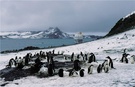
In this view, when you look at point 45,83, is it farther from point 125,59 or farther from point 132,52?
point 132,52

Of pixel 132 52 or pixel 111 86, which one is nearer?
pixel 111 86

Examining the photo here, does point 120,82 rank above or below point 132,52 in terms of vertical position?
below

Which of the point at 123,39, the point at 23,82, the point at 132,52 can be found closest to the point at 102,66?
the point at 23,82

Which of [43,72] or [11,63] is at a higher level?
[11,63]

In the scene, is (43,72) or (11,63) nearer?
(43,72)

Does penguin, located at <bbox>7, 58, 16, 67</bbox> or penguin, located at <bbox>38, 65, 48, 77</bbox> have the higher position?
penguin, located at <bbox>7, 58, 16, 67</bbox>

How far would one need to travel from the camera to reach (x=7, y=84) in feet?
69.2

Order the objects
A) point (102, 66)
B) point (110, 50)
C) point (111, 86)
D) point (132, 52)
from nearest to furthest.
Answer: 1. point (111, 86)
2. point (102, 66)
3. point (132, 52)
4. point (110, 50)

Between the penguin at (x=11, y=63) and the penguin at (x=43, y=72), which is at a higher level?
the penguin at (x=11, y=63)

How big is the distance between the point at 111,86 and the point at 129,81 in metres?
1.67

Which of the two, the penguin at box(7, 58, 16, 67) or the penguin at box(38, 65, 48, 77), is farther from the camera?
the penguin at box(7, 58, 16, 67)

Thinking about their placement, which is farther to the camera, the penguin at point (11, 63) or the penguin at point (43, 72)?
the penguin at point (11, 63)

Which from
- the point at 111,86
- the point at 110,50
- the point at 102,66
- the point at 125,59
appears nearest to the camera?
the point at 111,86

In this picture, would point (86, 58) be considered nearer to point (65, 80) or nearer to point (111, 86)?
point (65, 80)
